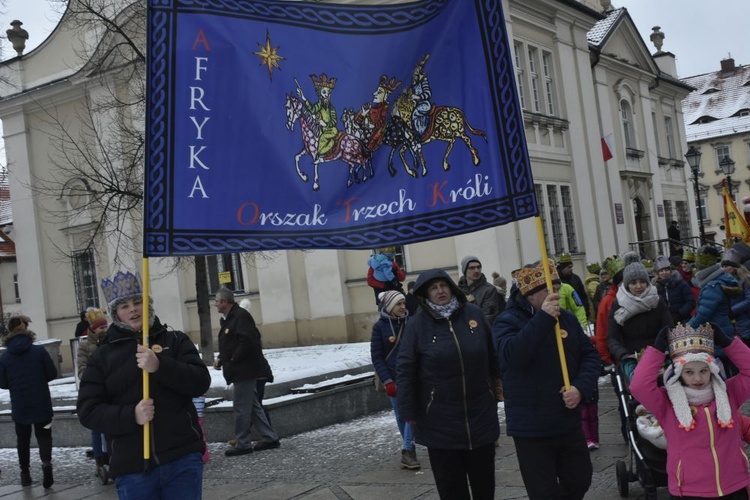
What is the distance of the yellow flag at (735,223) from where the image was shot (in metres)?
19.1

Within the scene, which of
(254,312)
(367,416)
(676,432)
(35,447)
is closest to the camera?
(676,432)

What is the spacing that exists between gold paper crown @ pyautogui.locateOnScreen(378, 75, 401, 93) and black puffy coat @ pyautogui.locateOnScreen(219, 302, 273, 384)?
19.5 feet

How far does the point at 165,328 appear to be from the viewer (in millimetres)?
5492

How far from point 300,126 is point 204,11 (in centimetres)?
90

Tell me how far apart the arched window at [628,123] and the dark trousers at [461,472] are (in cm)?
2935

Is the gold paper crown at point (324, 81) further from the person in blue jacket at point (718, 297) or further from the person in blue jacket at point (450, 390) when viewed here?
the person in blue jacket at point (718, 297)

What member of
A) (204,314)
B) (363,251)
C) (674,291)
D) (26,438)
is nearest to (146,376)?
(26,438)

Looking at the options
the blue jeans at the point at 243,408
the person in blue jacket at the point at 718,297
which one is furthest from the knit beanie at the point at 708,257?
the blue jeans at the point at 243,408

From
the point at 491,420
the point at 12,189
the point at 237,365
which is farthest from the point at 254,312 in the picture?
the point at 491,420

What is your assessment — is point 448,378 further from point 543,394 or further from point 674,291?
point 674,291

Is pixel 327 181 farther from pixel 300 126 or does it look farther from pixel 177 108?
pixel 177 108

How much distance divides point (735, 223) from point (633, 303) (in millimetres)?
13101

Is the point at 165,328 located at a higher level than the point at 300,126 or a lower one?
lower

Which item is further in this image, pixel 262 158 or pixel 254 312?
pixel 254 312
